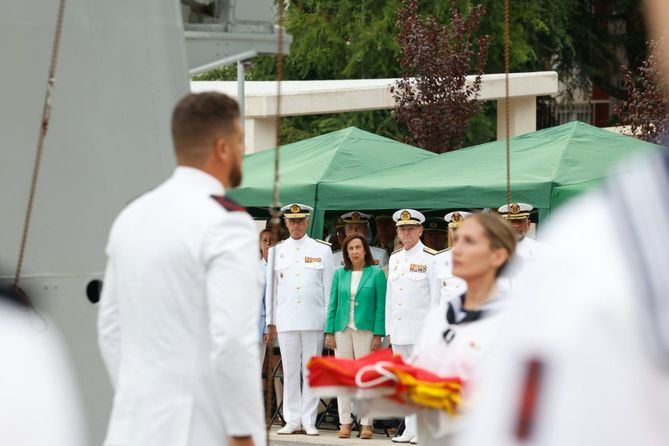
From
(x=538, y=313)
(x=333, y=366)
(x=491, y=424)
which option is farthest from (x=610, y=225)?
(x=333, y=366)

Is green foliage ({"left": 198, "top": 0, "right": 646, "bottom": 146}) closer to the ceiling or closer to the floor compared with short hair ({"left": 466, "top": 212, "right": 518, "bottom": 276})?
closer to the ceiling

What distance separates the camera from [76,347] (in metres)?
5.29

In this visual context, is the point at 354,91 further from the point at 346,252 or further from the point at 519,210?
the point at 519,210

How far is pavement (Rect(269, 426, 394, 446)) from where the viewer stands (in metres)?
12.6

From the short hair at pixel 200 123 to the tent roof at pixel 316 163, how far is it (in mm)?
10665

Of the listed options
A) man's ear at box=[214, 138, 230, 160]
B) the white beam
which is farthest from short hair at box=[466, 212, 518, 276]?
the white beam

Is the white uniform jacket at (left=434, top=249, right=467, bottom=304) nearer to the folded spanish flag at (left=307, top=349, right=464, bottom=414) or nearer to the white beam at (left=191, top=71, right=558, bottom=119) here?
the folded spanish flag at (left=307, top=349, right=464, bottom=414)

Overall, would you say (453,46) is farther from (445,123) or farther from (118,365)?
(118,365)

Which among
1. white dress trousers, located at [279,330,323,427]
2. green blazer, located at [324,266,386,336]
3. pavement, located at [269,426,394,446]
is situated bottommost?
pavement, located at [269,426,394,446]

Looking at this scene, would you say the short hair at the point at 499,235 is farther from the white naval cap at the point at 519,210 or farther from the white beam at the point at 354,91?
the white beam at the point at 354,91

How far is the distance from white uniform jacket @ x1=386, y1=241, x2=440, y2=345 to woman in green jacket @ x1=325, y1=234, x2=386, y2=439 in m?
0.22

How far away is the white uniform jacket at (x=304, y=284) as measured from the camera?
13562 millimetres

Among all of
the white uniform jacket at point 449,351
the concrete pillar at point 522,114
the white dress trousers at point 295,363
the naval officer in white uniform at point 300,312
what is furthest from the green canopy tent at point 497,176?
the concrete pillar at point 522,114

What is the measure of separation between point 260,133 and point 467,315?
17765mm
